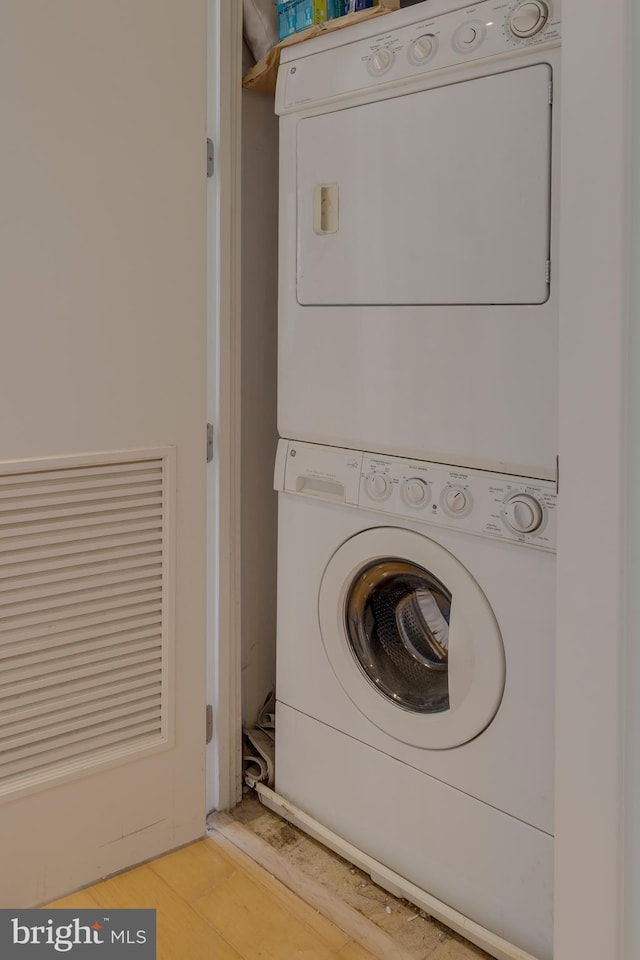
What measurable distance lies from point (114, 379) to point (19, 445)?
0.78 ft

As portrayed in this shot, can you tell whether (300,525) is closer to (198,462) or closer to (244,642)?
(198,462)

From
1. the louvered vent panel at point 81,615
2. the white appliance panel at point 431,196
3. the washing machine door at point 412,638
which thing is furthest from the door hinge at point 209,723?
the white appliance panel at point 431,196

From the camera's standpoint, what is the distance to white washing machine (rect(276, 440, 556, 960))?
1.40m

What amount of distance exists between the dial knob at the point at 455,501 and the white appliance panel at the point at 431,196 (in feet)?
1.15

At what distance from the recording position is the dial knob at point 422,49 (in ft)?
4.75

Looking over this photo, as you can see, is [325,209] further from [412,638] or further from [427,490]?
[412,638]

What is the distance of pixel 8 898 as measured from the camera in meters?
Answer: 1.55

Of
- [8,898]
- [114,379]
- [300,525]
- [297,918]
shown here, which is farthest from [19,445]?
[297,918]

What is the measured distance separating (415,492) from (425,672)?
41cm

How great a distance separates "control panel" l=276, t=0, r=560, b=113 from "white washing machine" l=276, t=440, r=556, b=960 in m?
0.74

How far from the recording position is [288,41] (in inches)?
67.5
